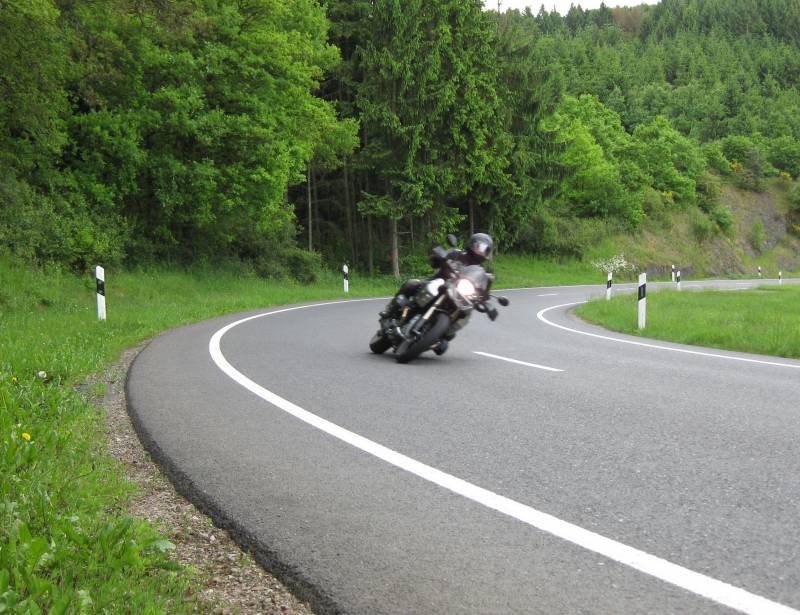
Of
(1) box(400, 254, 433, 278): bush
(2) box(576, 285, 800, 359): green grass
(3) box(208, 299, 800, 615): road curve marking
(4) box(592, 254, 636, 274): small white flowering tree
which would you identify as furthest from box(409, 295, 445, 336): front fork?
(4) box(592, 254, 636, 274): small white flowering tree

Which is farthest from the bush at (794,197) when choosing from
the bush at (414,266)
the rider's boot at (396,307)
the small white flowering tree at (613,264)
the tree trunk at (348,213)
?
the rider's boot at (396,307)

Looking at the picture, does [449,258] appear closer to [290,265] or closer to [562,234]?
[290,265]

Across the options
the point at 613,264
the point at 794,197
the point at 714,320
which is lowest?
the point at 613,264

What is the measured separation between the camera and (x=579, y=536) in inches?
129

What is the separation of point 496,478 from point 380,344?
575 cm

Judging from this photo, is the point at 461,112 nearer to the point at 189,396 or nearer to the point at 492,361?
the point at 492,361

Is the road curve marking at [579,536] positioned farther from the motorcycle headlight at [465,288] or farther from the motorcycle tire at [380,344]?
the motorcycle tire at [380,344]

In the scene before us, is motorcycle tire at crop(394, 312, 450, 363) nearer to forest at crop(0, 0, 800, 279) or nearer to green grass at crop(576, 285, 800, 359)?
green grass at crop(576, 285, 800, 359)

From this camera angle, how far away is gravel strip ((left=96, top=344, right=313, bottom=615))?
9.14 feet

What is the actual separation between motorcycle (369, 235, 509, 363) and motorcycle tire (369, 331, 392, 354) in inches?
13.4

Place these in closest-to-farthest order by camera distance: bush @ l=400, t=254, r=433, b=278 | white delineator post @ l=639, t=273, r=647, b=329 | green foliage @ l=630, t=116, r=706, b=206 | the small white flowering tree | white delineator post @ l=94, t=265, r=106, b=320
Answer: white delineator post @ l=94, t=265, r=106, b=320
white delineator post @ l=639, t=273, r=647, b=329
bush @ l=400, t=254, r=433, b=278
the small white flowering tree
green foliage @ l=630, t=116, r=706, b=206

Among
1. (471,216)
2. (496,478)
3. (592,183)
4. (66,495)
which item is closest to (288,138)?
(471,216)

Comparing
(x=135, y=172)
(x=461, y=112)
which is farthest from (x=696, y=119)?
(x=135, y=172)

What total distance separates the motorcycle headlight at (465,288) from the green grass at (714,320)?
5389 millimetres
